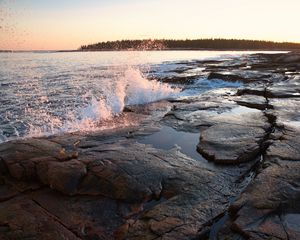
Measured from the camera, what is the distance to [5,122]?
991cm

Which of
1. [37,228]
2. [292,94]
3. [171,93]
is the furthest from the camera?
[171,93]

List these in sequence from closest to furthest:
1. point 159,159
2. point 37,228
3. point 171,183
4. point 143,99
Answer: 1. point 37,228
2. point 171,183
3. point 159,159
4. point 143,99

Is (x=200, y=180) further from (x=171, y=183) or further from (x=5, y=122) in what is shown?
(x=5, y=122)

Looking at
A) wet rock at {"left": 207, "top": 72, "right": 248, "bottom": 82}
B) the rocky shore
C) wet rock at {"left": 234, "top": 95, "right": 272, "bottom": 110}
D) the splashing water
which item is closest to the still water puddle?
the rocky shore

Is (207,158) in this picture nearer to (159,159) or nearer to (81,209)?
(159,159)

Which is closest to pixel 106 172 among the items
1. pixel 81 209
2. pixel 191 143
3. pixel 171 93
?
pixel 81 209

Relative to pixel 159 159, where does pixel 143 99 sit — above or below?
below

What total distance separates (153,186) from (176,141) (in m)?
2.11

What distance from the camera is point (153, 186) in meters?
4.19

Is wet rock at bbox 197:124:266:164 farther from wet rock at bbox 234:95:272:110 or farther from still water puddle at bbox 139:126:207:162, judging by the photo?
wet rock at bbox 234:95:272:110

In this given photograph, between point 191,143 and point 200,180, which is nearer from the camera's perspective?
point 200,180

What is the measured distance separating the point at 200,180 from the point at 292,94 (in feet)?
Answer: 25.3

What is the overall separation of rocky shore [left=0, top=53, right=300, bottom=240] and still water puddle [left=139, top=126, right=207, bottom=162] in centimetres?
7

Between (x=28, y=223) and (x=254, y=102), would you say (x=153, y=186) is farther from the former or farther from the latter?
(x=254, y=102)
